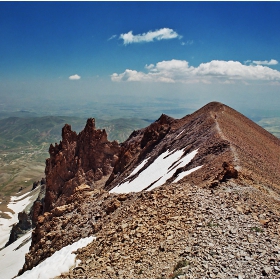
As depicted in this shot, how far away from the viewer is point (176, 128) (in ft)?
205

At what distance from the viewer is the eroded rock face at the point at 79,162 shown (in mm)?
74500

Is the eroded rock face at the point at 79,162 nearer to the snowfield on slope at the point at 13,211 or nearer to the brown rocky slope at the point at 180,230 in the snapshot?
the snowfield on slope at the point at 13,211

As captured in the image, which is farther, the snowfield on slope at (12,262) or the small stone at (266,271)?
the snowfield on slope at (12,262)

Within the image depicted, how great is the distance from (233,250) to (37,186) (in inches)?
7453

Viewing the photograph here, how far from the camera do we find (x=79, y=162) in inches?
3105

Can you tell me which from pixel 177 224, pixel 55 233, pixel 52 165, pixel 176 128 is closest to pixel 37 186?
pixel 52 165

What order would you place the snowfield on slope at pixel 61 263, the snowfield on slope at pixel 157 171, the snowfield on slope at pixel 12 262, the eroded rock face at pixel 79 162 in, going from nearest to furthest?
1. the snowfield on slope at pixel 61 263
2. the snowfield on slope at pixel 12 262
3. the snowfield on slope at pixel 157 171
4. the eroded rock face at pixel 79 162

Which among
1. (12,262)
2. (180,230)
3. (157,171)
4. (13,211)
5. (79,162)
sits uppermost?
(180,230)

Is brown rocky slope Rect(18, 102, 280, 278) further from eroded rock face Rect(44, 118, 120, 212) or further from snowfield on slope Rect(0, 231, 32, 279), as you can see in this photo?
eroded rock face Rect(44, 118, 120, 212)

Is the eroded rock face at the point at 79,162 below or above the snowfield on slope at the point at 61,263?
below

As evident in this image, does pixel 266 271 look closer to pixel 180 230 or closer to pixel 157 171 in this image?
pixel 180 230

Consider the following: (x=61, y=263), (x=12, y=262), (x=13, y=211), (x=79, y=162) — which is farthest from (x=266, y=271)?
(x=13, y=211)

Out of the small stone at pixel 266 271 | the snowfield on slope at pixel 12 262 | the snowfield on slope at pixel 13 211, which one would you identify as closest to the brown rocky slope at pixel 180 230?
the small stone at pixel 266 271

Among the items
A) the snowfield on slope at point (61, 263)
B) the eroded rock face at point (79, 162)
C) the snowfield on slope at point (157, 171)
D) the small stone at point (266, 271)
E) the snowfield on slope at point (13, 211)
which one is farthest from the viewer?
the snowfield on slope at point (13, 211)
